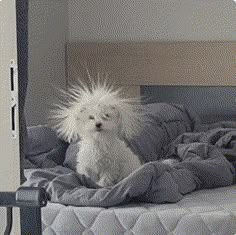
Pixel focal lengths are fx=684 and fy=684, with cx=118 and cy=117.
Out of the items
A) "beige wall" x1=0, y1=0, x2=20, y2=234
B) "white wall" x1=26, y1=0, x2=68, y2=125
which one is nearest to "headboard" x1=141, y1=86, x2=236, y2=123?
"white wall" x1=26, y1=0, x2=68, y2=125

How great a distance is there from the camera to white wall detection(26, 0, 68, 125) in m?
2.70

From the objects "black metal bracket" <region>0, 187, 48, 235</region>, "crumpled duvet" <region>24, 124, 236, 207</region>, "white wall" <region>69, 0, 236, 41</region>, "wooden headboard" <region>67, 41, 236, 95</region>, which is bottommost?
"crumpled duvet" <region>24, 124, 236, 207</region>

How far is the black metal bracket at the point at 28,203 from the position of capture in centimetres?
77

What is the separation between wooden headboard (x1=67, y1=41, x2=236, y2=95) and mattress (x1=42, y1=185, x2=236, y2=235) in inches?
41.2

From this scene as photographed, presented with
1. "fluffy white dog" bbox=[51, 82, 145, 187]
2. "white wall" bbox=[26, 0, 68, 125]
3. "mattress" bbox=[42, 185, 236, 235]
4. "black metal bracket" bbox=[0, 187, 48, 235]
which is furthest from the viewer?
"white wall" bbox=[26, 0, 68, 125]

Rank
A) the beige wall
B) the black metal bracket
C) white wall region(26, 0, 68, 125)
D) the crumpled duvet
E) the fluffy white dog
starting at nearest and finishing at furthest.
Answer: the black metal bracket
the beige wall
the crumpled duvet
the fluffy white dog
white wall region(26, 0, 68, 125)

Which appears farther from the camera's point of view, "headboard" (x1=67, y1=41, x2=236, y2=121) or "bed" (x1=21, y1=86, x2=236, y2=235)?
"headboard" (x1=67, y1=41, x2=236, y2=121)

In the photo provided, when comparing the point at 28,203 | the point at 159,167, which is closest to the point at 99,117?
the point at 159,167

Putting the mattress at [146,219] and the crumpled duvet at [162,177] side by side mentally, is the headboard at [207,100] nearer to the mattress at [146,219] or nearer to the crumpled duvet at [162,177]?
the crumpled duvet at [162,177]

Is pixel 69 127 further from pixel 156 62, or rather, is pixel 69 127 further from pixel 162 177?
pixel 156 62

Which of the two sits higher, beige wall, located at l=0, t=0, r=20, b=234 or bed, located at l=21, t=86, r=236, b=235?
beige wall, located at l=0, t=0, r=20, b=234

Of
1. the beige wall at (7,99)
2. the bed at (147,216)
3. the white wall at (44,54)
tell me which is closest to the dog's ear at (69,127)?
the bed at (147,216)

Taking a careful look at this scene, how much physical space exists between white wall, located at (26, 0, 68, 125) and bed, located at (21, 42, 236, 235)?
0.07 m

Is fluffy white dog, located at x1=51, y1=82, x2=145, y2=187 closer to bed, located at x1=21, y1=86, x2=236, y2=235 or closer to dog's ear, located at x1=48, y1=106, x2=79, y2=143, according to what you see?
dog's ear, located at x1=48, y1=106, x2=79, y2=143
